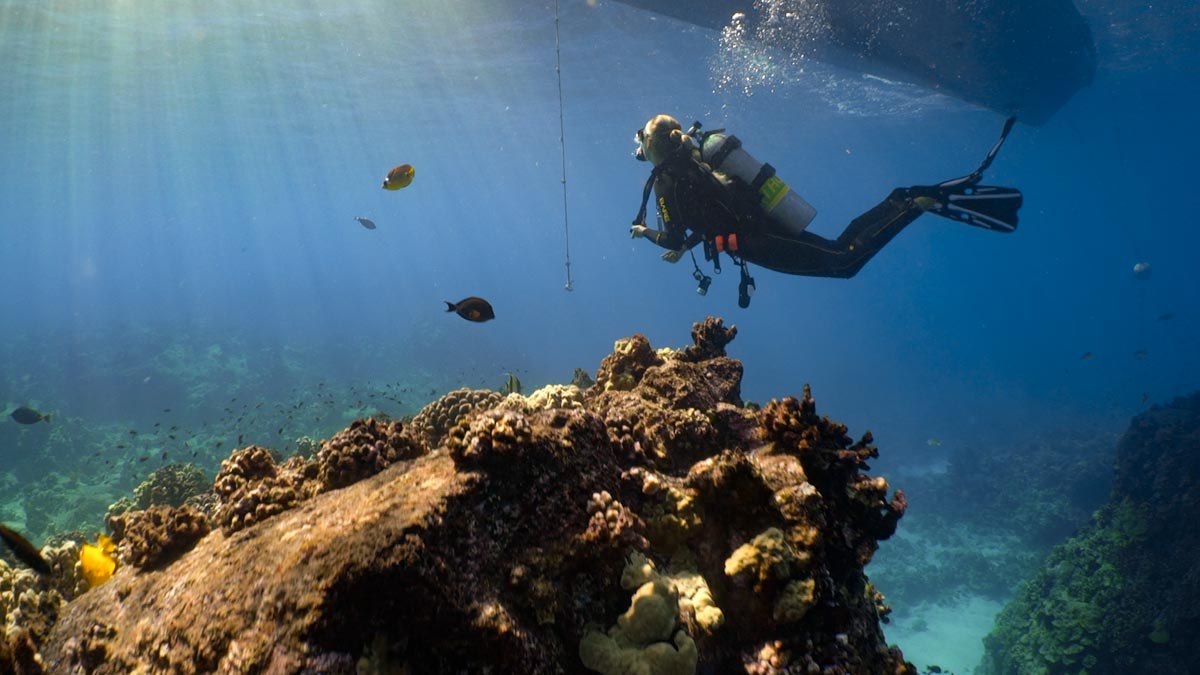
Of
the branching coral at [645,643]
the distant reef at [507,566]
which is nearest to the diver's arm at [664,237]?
the distant reef at [507,566]

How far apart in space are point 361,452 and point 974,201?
9.78 metres

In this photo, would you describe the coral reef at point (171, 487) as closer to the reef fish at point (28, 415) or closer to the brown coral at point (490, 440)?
the reef fish at point (28, 415)

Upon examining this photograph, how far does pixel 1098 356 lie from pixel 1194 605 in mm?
76334

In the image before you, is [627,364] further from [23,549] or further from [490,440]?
[23,549]

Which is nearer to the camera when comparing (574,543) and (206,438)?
(574,543)

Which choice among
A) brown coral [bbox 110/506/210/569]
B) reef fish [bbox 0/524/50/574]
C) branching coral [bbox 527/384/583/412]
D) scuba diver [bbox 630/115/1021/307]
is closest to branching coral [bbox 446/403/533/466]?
brown coral [bbox 110/506/210/569]

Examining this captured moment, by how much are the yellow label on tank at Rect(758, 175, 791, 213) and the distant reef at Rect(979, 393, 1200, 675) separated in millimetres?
12149

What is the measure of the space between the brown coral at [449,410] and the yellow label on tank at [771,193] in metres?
5.09

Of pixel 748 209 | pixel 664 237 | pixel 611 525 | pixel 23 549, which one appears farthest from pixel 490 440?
pixel 748 209

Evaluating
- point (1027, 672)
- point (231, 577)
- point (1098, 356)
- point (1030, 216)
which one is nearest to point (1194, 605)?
point (1027, 672)

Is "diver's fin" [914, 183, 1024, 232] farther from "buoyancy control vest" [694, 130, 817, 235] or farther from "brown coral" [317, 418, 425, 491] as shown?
"brown coral" [317, 418, 425, 491]

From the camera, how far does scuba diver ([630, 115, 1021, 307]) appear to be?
7.74m

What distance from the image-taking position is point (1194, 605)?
34.0 ft

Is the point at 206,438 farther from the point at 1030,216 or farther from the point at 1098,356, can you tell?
the point at 1030,216
